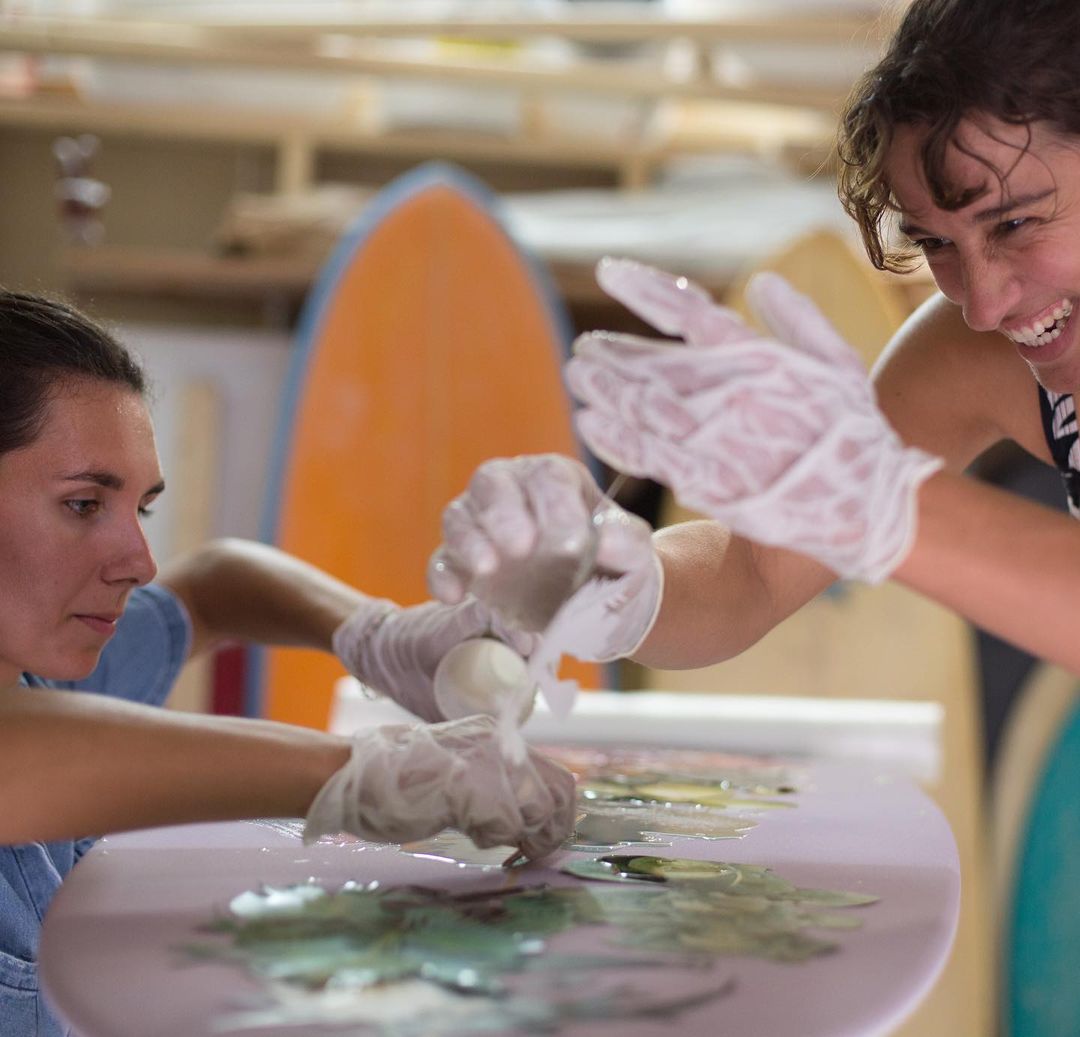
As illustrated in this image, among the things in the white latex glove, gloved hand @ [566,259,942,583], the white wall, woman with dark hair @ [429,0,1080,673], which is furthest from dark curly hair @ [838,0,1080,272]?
the white wall

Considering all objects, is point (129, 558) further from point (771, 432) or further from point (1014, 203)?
point (1014, 203)

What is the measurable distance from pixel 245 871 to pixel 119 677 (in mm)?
548

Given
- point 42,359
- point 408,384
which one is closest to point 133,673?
point 42,359

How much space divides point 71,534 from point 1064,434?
90 centimetres

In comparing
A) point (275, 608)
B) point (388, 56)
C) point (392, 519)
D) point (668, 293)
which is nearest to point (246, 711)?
point (392, 519)

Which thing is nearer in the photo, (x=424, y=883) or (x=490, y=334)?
(x=424, y=883)

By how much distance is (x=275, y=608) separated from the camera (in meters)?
1.47

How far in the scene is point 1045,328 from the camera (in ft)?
3.67

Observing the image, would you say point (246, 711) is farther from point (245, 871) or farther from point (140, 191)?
point (245, 871)

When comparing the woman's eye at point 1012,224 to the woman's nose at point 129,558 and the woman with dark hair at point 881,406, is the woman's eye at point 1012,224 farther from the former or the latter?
the woman's nose at point 129,558

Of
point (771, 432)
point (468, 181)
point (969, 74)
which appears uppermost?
point (468, 181)

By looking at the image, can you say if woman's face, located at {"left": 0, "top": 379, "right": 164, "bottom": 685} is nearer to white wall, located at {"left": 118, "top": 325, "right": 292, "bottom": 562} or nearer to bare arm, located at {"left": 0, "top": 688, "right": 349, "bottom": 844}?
bare arm, located at {"left": 0, "top": 688, "right": 349, "bottom": 844}

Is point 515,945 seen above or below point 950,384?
below

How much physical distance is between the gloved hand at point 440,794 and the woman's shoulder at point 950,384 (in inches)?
23.8
